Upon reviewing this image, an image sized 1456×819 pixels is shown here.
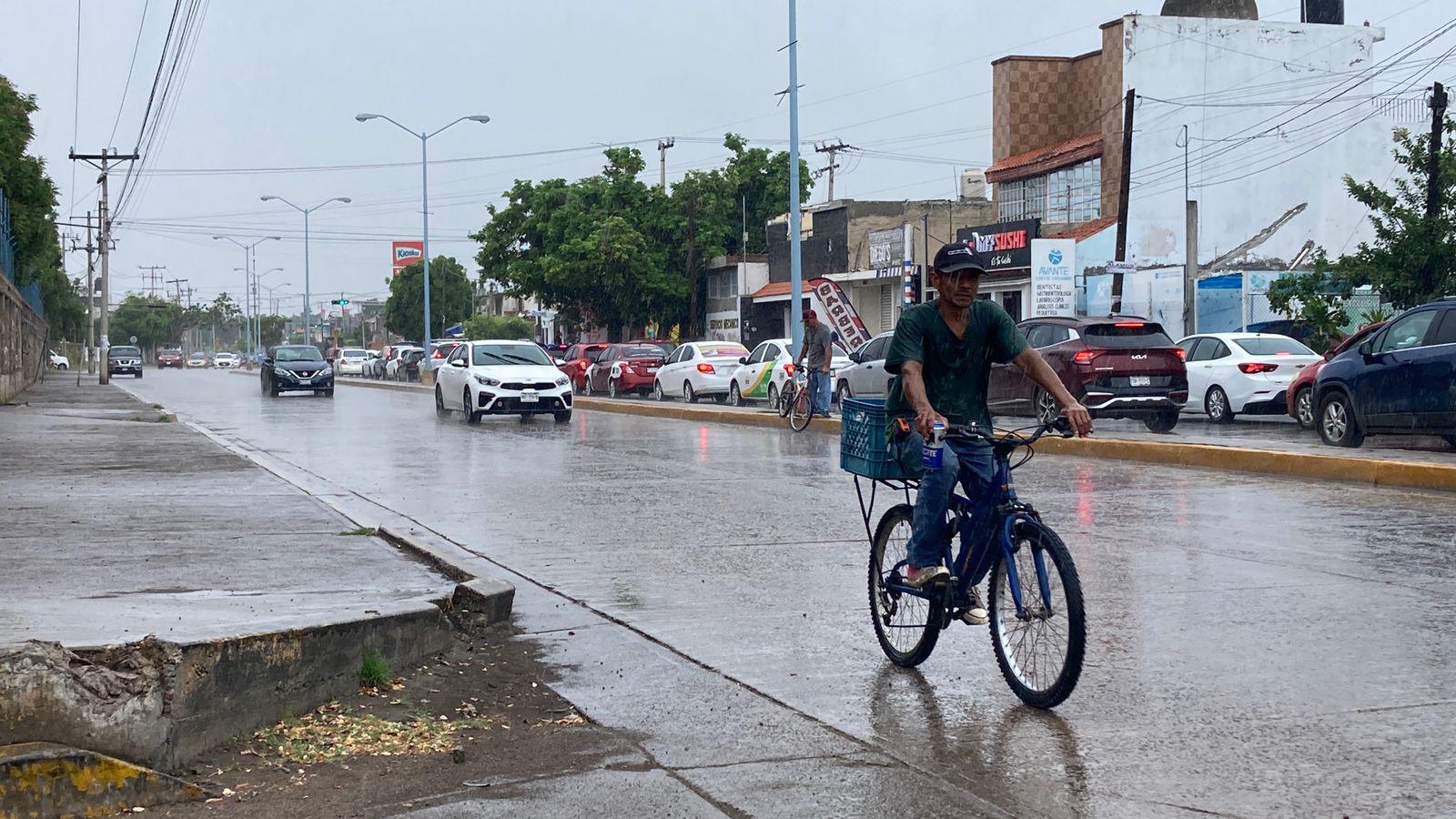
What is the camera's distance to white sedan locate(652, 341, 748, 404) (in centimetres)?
3474

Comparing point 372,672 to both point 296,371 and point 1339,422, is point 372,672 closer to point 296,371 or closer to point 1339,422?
point 1339,422

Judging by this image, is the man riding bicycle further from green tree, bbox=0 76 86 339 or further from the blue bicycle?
green tree, bbox=0 76 86 339

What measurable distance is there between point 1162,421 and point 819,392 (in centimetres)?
544

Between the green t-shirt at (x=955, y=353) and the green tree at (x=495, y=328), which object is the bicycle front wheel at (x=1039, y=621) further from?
the green tree at (x=495, y=328)

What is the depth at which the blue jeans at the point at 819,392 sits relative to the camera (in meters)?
24.0

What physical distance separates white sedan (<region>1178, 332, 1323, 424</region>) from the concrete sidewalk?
15.3 meters

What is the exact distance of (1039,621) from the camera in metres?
5.75

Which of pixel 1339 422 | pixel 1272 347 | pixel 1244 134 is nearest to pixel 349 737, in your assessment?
pixel 1339 422

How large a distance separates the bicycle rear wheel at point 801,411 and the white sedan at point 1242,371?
6089mm

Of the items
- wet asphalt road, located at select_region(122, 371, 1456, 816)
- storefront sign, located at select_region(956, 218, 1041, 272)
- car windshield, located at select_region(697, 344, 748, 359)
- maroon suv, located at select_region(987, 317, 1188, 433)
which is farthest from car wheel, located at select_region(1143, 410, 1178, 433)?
storefront sign, located at select_region(956, 218, 1041, 272)

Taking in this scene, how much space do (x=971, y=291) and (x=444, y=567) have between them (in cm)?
417

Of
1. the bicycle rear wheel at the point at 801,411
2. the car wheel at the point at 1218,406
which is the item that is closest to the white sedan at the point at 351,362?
the bicycle rear wheel at the point at 801,411

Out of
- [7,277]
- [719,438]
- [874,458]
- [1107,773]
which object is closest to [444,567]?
[874,458]

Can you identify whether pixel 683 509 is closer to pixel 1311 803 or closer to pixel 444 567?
pixel 444 567
